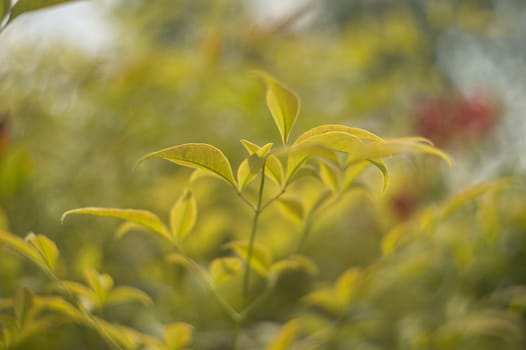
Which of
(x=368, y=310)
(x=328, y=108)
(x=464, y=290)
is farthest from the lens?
(x=328, y=108)

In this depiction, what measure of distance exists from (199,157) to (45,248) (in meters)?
0.11

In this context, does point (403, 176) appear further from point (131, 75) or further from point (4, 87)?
point (4, 87)

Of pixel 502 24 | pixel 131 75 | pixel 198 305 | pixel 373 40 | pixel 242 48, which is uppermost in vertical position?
pixel 502 24

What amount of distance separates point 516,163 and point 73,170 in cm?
53

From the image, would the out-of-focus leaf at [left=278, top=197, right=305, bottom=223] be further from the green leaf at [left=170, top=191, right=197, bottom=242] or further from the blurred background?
the blurred background

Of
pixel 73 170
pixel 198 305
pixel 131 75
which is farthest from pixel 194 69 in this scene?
pixel 198 305

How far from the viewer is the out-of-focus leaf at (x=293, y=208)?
1.13 ft

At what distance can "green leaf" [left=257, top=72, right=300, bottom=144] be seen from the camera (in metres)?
0.28

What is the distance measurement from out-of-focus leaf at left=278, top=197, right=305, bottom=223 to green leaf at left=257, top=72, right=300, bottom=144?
0.06 metres

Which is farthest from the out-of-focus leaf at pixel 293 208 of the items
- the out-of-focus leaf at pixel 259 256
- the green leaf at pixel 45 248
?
the green leaf at pixel 45 248

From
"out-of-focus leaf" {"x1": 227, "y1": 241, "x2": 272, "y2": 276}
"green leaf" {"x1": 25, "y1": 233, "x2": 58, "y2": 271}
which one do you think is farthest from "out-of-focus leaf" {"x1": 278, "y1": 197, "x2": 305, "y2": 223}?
"green leaf" {"x1": 25, "y1": 233, "x2": 58, "y2": 271}

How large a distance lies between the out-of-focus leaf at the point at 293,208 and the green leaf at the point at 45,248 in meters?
0.13

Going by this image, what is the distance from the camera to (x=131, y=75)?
2.24 feet

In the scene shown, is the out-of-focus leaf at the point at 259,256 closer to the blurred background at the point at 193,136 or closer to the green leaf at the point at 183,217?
the green leaf at the point at 183,217
